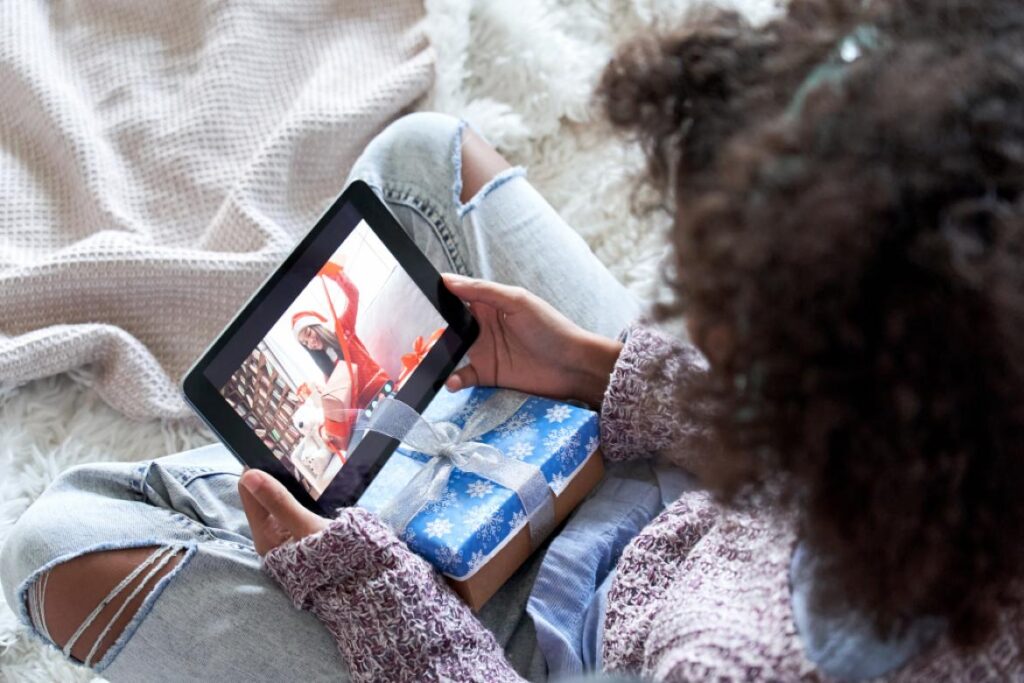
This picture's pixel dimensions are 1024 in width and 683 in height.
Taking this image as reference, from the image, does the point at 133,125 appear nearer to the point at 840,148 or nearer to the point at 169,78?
the point at 169,78

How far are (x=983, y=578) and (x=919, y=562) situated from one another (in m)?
0.03

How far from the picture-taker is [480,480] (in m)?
0.66

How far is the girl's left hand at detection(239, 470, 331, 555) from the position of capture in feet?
2.01

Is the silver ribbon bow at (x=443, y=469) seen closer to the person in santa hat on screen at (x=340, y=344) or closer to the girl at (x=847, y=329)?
the person in santa hat on screen at (x=340, y=344)

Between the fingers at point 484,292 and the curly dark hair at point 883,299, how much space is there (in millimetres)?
324

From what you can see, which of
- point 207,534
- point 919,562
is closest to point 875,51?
point 919,562

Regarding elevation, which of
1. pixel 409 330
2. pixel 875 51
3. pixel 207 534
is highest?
pixel 875 51

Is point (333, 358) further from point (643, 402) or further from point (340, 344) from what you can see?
point (643, 402)

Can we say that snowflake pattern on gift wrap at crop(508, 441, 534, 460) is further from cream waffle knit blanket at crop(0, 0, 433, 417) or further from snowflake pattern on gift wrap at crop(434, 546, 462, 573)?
cream waffle knit blanket at crop(0, 0, 433, 417)

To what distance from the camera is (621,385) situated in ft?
2.23

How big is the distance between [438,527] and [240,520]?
0.19m

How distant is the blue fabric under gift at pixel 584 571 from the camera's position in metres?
0.63

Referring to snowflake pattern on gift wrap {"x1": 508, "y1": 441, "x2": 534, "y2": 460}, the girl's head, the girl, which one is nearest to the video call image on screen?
the girl's head

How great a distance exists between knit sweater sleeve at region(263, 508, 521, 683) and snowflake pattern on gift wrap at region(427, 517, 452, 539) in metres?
0.02
